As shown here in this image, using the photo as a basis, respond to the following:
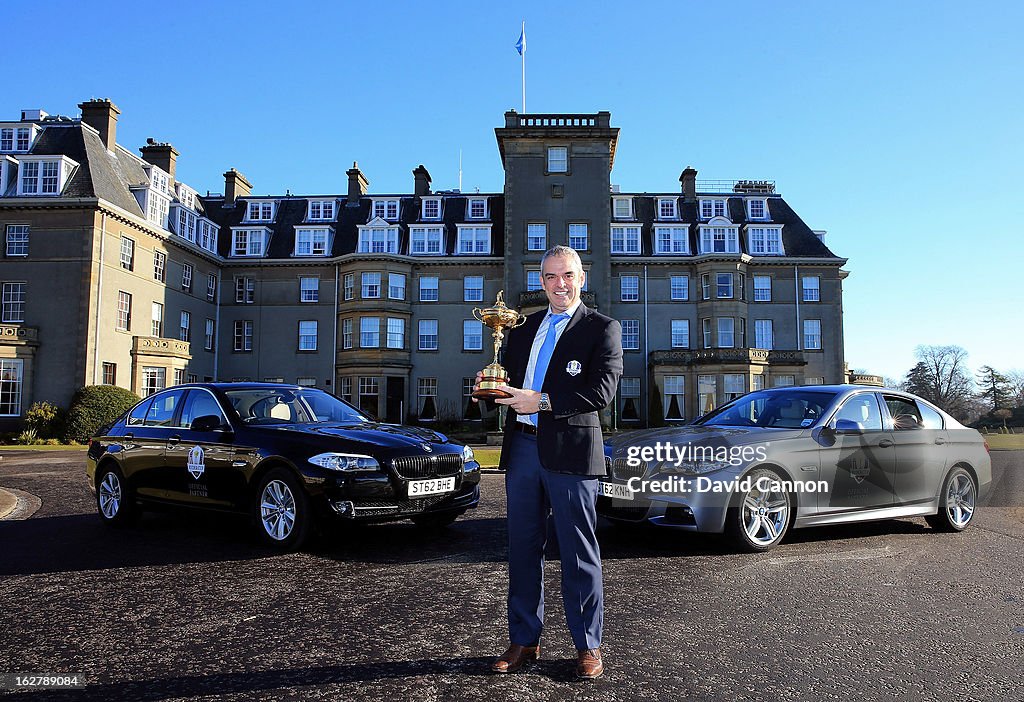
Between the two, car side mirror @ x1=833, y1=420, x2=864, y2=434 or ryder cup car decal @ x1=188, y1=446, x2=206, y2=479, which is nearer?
car side mirror @ x1=833, y1=420, x2=864, y2=434

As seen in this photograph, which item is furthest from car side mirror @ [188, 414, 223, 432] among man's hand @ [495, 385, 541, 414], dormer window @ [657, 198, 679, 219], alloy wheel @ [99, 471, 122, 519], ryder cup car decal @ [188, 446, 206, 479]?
dormer window @ [657, 198, 679, 219]

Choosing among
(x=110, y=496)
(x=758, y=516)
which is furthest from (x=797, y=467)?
(x=110, y=496)

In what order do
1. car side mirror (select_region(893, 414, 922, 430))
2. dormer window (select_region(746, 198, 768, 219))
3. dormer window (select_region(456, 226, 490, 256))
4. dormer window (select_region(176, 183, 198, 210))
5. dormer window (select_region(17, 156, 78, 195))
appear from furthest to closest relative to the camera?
dormer window (select_region(746, 198, 768, 219))
dormer window (select_region(456, 226, 490, 256))
dormer window (select_region(176, 183, 198, 210))
dormer window (select_region(17, 156, 78, 195))
car side mirror (select_region(893, 414, 922, 430))

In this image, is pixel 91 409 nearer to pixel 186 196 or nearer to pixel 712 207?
pixel 186 196

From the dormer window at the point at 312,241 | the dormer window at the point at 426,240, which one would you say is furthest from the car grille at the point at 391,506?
the dormer window at the point at 312,241

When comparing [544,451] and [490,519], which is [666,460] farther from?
[544,451]

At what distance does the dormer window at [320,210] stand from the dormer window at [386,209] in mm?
2937

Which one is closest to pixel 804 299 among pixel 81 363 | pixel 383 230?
pixel 383 230

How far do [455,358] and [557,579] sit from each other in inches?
1333

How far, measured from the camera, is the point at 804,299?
Result: 40.1 metres

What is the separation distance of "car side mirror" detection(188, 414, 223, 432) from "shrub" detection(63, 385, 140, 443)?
→ 23666mm

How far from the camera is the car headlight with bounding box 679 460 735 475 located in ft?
21.3

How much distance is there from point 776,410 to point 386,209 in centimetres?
3741

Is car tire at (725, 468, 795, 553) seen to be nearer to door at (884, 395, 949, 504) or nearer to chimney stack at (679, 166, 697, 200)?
door at (884, 395, 949, 504)
